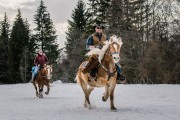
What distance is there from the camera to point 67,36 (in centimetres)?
9375

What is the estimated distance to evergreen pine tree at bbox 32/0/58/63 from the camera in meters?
91.8

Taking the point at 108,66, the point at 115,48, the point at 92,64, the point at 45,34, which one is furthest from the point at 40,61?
the point at 45,34

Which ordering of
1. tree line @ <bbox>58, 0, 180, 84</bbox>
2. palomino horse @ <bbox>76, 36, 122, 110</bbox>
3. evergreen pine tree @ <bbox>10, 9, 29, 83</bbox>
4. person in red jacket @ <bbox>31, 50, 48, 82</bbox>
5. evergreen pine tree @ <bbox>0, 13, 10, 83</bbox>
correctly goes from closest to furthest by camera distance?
palomino horse @ <bbox>76, 36, 122, 110</bbox>
person in red jacket @ <bbox>31, 50, 48, 82</bbox>
tree line @ <bbox>58, 0, 180, 84</bbox>
evergreen pine tree @ <bbox>0, 13, 10, 83</bbox>
evergreen pine tree @ <bbox>10, 9, 29, 83</bbox>

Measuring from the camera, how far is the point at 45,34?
91.9 meters

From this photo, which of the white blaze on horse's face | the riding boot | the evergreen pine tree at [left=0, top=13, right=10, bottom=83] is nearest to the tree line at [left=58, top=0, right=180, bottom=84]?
the riding boot

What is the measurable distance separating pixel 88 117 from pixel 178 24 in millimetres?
31018

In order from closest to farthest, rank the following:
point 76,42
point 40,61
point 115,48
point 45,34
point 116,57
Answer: point 116,57 < point 115,48 < point 40,61 < point 76,42 < point 45,34

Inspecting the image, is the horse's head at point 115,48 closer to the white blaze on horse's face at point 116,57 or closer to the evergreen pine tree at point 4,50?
the white blaze on horse's face at point 116,57

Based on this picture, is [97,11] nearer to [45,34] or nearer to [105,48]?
[45,34]

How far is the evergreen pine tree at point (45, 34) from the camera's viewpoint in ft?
301

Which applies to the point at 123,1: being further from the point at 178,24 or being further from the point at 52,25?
the point at 52,25

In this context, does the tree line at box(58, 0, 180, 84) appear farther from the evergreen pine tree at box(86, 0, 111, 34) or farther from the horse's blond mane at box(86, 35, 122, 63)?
the horse's blond mane at box(86, 35, 122, 63)

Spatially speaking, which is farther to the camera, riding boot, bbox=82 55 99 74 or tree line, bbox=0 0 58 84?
tree line, bbox=0 0 58 84

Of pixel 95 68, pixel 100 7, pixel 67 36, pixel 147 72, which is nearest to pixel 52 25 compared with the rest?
pixel 67 36
